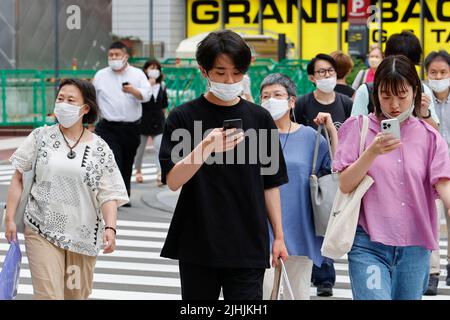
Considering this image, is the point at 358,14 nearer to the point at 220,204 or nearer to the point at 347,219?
the point at 347,219

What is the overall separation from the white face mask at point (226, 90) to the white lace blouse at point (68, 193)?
4.65 feet

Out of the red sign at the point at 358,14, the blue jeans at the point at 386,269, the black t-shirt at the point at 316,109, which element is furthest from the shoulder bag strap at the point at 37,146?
the red sign at the point at 358,14

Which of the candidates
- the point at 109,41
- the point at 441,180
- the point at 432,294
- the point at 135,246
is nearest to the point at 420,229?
the point at 441,180

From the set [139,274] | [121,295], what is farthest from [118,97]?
[121,295]

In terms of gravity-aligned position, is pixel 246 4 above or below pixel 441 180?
above

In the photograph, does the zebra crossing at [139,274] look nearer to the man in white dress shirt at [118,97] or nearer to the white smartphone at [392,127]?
the man in white dress shirt at [118,97]

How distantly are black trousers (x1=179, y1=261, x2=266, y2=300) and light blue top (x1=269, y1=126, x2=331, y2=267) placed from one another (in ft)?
4.70

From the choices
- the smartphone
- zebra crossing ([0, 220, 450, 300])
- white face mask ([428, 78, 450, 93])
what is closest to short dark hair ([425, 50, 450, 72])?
white face mask ([428, 78, 450, 93])

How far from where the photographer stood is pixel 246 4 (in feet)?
161

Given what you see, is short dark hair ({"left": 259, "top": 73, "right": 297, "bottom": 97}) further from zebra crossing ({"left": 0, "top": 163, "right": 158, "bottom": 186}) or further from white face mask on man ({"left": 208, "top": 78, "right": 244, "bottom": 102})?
zebra crossing ({"left": 0, "top": 163, "right": 158, "bottom": 186})

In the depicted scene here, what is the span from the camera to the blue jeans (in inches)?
224

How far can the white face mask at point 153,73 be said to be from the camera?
17.3m
